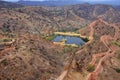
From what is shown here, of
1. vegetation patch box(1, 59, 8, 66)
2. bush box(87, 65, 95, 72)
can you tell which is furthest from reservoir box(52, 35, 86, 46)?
vegetation patch box(1, 59, 8, 66)

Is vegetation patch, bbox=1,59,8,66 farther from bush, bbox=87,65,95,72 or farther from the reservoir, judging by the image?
the reservoir

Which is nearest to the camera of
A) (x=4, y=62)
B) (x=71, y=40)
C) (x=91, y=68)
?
(x=4, y=62)

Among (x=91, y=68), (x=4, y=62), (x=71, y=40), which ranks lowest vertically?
(x=71, y=40)

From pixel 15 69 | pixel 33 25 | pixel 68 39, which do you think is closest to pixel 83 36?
pixel 68 39

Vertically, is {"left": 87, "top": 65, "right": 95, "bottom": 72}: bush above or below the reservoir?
above

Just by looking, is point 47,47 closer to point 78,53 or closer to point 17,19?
point 78,53

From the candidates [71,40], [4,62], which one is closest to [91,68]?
[4,62]

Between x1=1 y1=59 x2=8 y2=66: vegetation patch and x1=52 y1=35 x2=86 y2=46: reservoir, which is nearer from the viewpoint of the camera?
x1=1 y1=59 x2=8 y2=66: vegetation patch

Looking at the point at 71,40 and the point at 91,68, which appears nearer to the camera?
the point at 91,68

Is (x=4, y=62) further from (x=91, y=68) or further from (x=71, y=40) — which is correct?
(x=71, y=40)

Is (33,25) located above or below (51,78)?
below

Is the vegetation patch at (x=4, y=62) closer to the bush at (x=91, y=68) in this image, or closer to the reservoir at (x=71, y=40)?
the bush at (x=91, y=68)
